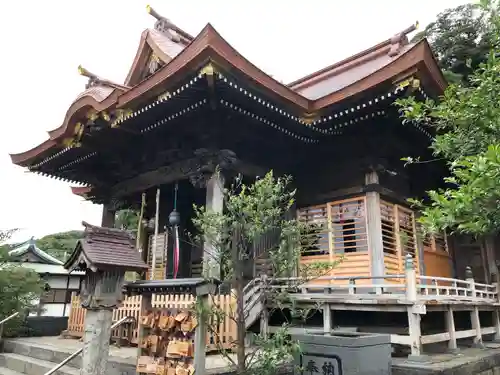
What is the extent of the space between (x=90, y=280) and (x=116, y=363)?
1724mm

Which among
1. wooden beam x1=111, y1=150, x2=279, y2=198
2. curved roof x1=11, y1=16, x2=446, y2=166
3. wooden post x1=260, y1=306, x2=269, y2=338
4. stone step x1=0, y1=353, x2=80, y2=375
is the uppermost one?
curved roof x1=11, y1=16, x2=446, y2=166

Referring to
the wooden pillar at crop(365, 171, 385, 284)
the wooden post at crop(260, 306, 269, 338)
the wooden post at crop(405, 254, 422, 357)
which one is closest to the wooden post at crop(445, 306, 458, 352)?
the wooden post at crop(405, 254, 422, 357)

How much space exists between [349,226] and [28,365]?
6.94 metres

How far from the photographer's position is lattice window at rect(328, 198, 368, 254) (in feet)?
28.1

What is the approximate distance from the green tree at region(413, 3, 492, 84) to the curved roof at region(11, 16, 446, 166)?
22.1 feet

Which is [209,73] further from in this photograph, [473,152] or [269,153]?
[473,152]

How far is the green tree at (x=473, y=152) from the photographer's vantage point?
9.62ft

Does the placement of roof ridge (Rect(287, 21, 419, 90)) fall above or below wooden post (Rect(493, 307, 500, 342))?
above

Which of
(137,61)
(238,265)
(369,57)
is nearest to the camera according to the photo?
(238,265)

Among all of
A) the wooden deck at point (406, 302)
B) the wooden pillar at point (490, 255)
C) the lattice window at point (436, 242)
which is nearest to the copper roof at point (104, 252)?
the wooden deck at point (406, 302)

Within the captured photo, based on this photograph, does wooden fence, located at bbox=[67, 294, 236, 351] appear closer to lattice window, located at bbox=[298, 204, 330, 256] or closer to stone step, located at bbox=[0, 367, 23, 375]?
stone step, located at bbox=[0, 367, 23, 375]

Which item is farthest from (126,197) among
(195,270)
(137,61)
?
(137,61)

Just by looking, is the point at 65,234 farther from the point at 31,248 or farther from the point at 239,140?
the point at 239,140

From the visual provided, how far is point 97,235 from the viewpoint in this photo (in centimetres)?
498
